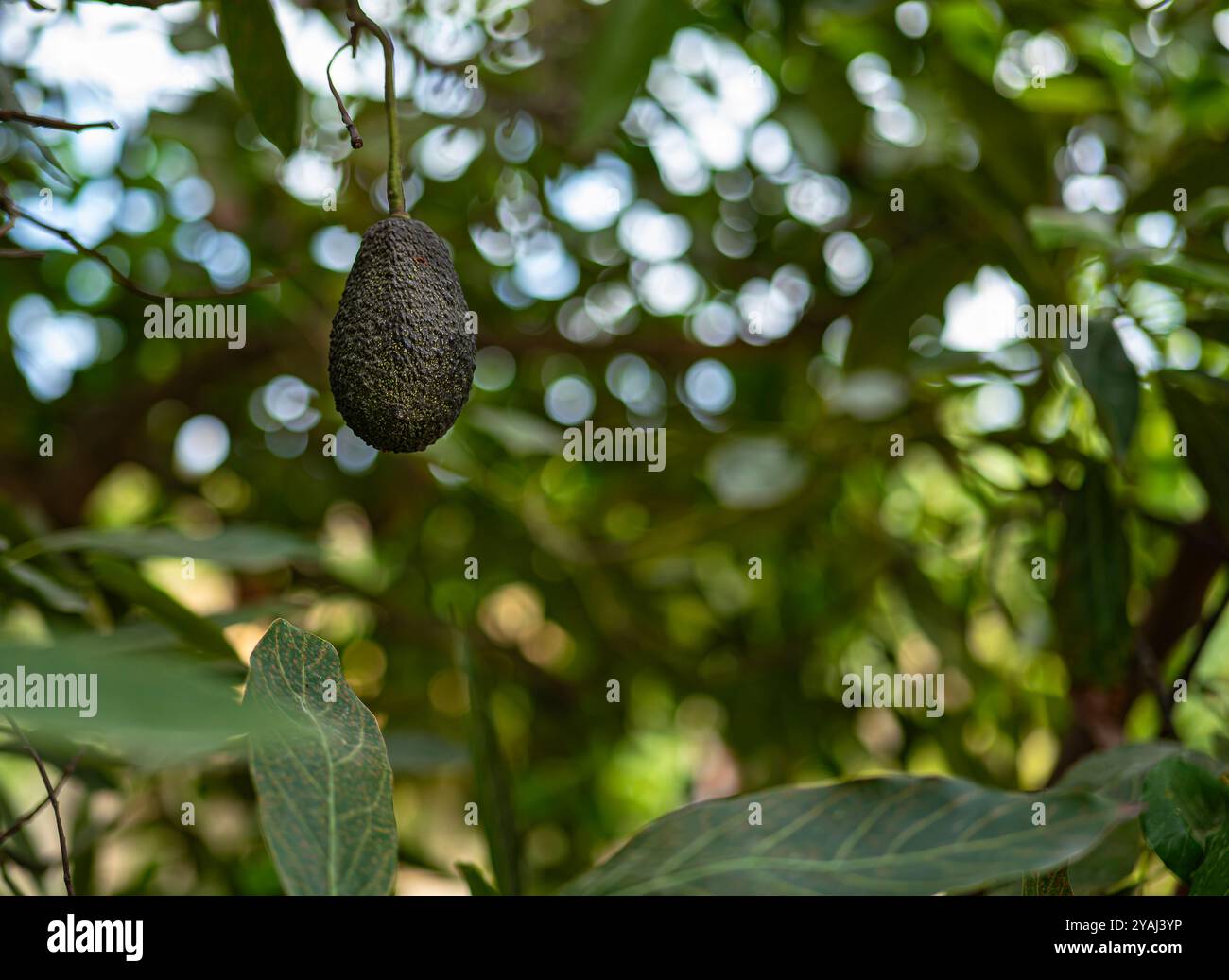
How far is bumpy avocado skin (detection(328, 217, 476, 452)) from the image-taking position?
0.35 m

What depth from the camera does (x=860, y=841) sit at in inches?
16.1

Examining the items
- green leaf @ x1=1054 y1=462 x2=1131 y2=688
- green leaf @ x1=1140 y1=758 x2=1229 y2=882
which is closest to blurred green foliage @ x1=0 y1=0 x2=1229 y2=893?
green leaf @ x1=1054 y1=462 x2=1131 y2=688

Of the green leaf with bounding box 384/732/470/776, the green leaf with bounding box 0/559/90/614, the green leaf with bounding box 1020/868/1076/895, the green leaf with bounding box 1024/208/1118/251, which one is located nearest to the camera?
the green leaf with bounding box 1020/868/1076/895

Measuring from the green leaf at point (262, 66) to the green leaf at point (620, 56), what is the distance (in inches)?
9.6

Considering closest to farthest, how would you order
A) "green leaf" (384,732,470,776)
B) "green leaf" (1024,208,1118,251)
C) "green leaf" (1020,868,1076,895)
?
"green leaf" (1020,868,1076,895)
"green leaf" (1024,208,1118,251)
"green leaf" (384,732,470,776)

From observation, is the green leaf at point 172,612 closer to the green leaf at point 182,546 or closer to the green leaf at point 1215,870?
the green leaf at point 182,546

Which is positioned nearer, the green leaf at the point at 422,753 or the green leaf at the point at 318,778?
the green leaf at the point at 318,778

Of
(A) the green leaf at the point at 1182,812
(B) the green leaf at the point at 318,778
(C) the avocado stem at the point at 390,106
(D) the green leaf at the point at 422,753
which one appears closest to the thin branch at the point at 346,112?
(C) the avocado stem at the point at 390,106

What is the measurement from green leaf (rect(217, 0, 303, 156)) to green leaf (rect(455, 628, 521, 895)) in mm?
248

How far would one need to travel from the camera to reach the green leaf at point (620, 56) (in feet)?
2.13

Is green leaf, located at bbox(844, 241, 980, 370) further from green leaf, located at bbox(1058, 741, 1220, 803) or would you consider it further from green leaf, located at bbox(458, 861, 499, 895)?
green leaf, located at bbox(458, 861, 499, 895)
